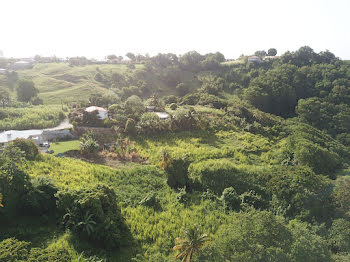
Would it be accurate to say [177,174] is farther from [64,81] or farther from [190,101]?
[64,81]

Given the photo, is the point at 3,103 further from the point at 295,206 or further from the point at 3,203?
the point at 295,206

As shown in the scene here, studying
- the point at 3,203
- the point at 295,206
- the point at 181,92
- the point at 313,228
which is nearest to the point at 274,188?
the point at 295,206

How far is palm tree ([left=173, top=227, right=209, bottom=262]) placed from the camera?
14.8 metres

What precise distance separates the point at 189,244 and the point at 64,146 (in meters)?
24.7

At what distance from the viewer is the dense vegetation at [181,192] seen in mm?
15625

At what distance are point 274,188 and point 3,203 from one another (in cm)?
2482

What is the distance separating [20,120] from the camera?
1574 inches

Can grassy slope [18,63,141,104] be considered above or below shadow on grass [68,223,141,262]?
above

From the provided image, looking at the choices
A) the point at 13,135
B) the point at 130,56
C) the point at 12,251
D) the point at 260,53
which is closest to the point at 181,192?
the point at 12,251

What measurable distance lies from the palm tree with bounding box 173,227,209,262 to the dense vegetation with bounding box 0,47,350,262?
0.07 m

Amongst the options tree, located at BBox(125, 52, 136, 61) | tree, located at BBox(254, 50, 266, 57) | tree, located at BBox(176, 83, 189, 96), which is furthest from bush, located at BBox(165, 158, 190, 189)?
tree, located at BBox(125, 52, 136, 61)

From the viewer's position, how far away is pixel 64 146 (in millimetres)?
32500

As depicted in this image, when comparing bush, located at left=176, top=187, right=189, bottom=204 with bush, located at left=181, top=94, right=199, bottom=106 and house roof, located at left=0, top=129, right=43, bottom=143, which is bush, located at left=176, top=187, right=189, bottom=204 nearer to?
house roof, located at left=0, top=129, right=43, bottom=143

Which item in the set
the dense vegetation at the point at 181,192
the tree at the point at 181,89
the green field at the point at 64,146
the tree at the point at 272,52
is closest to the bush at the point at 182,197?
the dense vegetation at the point at 181,192
